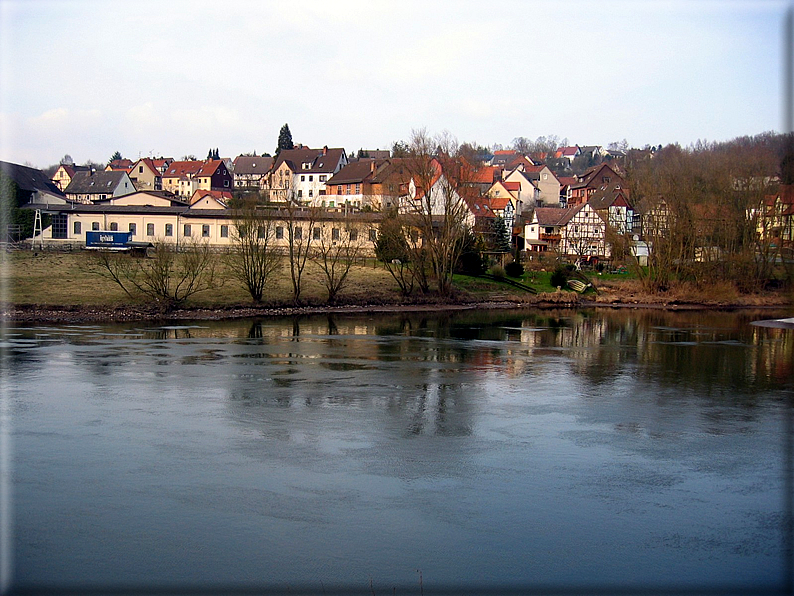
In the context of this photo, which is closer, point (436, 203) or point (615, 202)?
point (436, 203)

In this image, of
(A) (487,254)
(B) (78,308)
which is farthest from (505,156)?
(B) (78,308)

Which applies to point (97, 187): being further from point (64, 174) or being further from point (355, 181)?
point (64, 174)

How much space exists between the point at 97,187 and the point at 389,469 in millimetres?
86624

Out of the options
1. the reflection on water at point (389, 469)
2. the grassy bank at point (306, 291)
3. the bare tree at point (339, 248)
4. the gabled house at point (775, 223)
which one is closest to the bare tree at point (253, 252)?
the grassy bank at point (306, 291)

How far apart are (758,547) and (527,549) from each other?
10.3 ft

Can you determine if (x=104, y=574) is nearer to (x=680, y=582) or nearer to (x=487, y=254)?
(x=680, y=582)

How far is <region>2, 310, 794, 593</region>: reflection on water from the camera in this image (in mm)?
9391

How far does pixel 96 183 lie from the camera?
90688 millimetres

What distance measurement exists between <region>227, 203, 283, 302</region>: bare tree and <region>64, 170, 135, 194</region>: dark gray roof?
5585 cm

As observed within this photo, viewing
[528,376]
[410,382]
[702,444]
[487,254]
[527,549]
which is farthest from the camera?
[487,254]

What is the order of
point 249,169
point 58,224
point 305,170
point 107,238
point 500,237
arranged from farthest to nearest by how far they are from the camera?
point 249,169 < point 305,170 < point 500,237 < point 58,224 < point 107,238

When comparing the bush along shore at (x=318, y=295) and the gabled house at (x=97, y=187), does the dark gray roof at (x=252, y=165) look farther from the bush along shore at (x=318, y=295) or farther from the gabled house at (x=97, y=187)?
the bush along shore at (x=318, y=295)

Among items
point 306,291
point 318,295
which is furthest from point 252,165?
point 318,295

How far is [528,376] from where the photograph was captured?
73.4 ft
